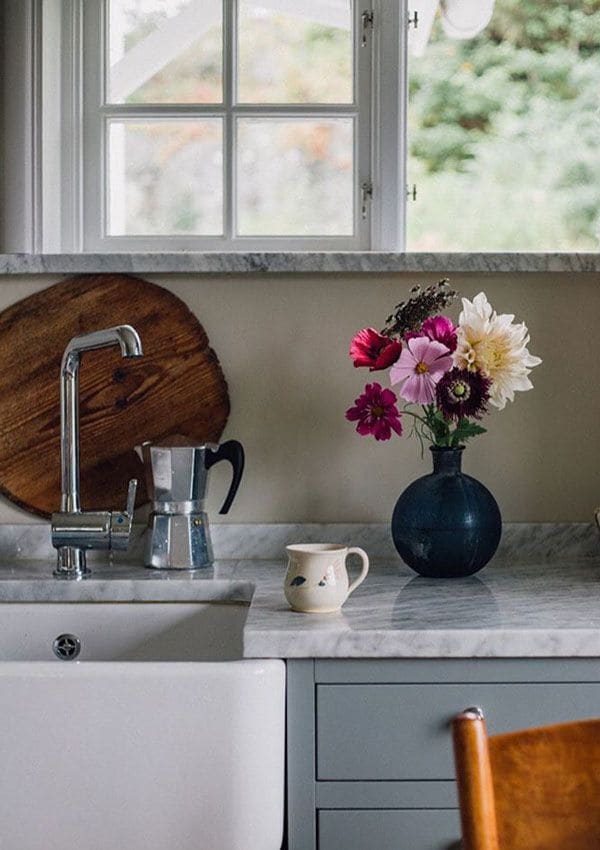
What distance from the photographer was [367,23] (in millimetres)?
2037

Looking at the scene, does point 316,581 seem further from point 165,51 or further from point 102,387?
point 165,51

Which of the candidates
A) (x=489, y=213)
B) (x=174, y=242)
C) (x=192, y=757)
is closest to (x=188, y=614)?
(x=192, y=757)

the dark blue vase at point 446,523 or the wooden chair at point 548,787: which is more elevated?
the dark blue vase at point 446,523

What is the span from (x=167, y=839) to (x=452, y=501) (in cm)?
68

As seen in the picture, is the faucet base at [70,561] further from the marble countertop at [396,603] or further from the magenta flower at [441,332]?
the magenta flower at [441,332]

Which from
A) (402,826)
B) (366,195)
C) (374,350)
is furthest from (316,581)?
(366,195)

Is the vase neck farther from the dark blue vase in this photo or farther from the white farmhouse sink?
the white farmhouse sink

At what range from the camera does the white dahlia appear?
1692 mm

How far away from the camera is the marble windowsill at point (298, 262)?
1938 millimetres

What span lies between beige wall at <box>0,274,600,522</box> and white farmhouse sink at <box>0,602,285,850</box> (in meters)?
0.66

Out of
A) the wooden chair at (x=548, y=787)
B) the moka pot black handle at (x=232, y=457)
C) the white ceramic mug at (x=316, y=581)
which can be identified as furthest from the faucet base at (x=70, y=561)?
the wooden chair at (x=548, y=787)

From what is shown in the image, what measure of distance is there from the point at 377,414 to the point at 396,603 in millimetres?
326

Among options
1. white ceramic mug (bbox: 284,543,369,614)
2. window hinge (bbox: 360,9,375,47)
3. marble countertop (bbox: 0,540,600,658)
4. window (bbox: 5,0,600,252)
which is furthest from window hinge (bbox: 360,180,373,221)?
white ceramic mug (bbox: 284,543,369,614)

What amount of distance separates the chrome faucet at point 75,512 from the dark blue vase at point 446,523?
44 cm
